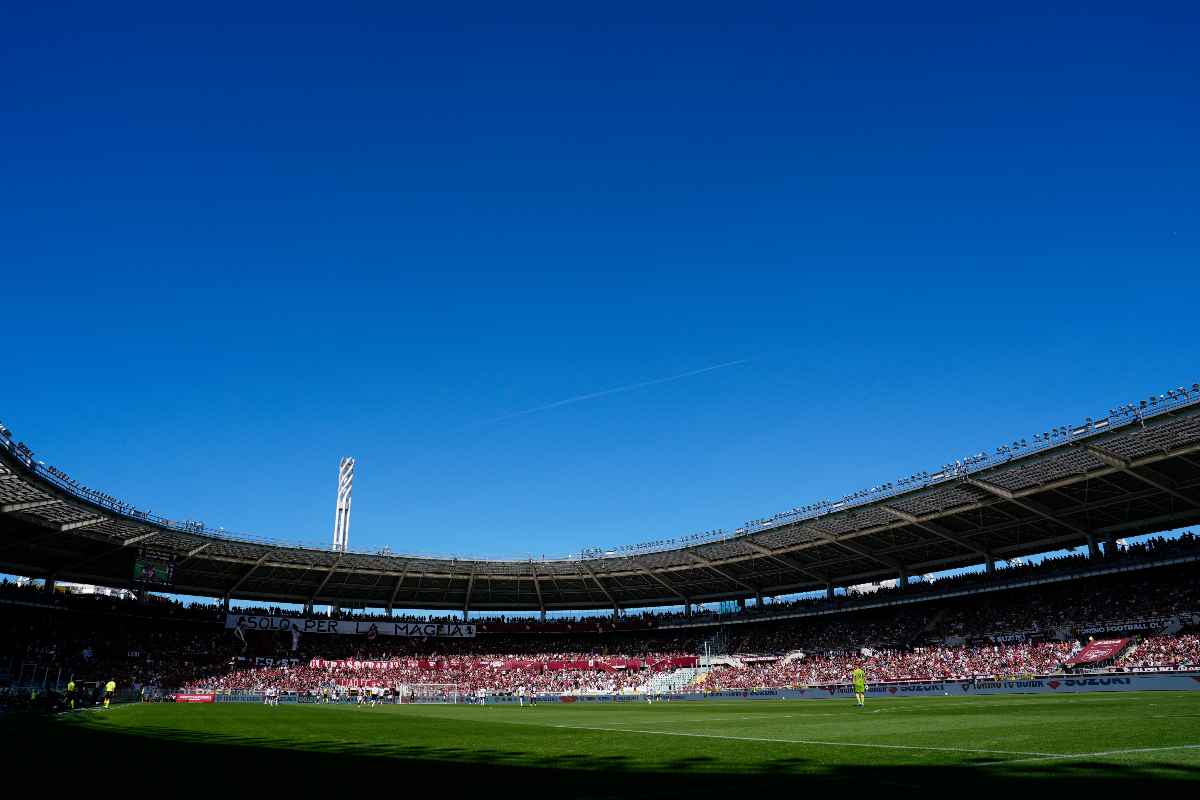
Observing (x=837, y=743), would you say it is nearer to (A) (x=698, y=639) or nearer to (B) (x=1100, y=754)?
(B) (x=1100, y=754)

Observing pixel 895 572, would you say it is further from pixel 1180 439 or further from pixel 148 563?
pixel 148 563

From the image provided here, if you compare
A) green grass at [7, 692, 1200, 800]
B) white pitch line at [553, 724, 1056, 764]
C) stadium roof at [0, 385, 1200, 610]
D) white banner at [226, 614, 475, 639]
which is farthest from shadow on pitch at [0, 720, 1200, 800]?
white banner at [226, 614, 475, 639]

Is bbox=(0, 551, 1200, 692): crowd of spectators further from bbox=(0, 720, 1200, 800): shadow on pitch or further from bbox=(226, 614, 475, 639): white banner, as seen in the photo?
bbox=(0, 720, 1200, 800): shadow on pitch

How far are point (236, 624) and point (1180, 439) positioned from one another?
72710mm

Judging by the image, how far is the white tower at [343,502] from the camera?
271 ft

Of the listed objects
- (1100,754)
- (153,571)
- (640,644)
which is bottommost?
(640,644)

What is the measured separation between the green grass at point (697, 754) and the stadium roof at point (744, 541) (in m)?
27.4

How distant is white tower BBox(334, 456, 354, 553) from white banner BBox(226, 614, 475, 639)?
10.4 m

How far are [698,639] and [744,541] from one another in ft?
63.8

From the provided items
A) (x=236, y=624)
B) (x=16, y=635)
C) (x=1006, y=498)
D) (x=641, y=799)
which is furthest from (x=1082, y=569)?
(x=16, y=635)

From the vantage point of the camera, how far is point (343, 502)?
83750 mm

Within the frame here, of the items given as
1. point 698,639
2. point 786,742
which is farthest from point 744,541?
point 786,742

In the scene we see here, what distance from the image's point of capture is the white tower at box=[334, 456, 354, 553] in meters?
82.8

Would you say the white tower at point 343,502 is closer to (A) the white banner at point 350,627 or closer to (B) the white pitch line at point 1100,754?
(A) the white banner at point 350,627
